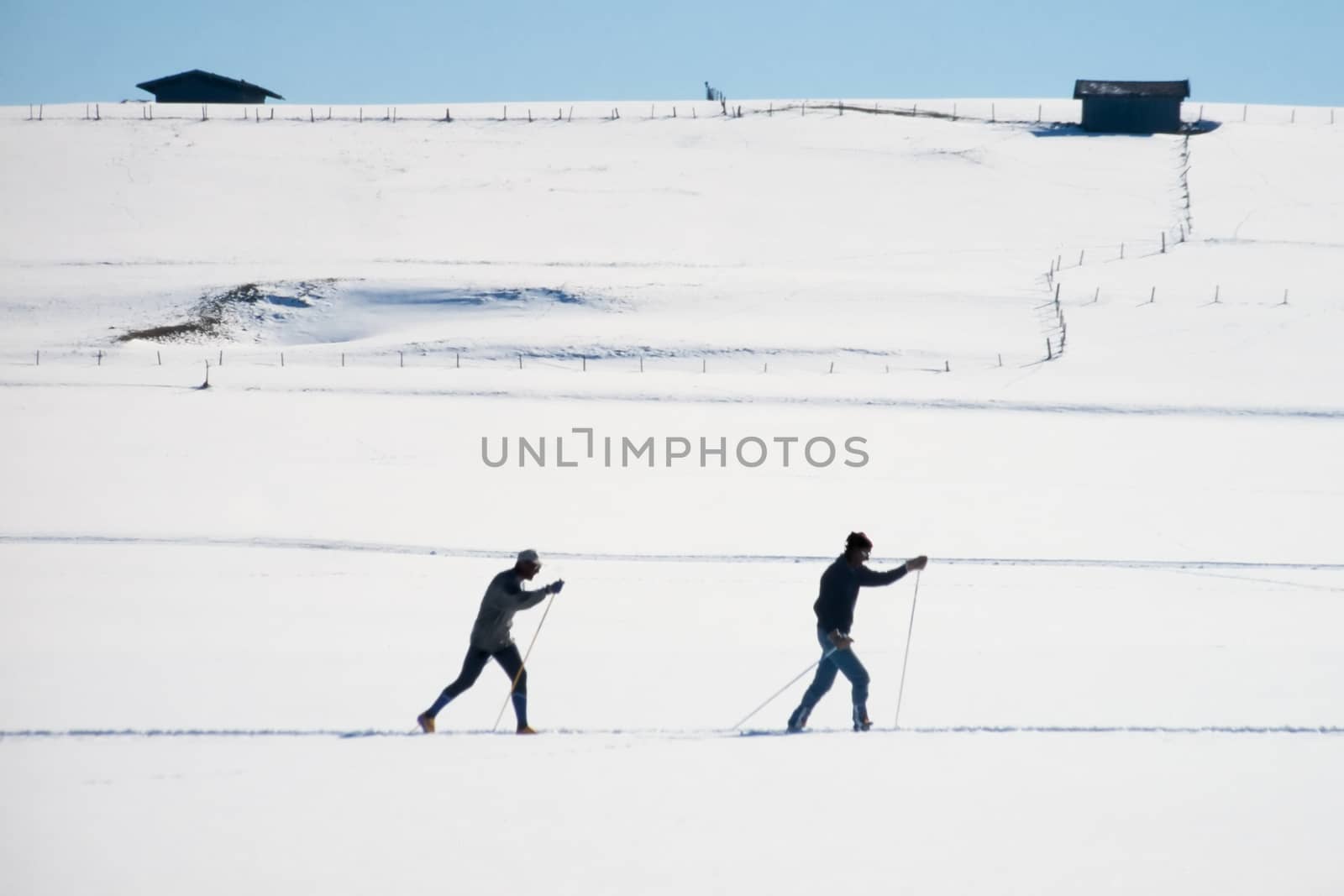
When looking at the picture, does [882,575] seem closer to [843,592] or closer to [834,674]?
[843,592]

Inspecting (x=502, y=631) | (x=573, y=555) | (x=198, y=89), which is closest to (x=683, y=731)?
(x=502, y=631)

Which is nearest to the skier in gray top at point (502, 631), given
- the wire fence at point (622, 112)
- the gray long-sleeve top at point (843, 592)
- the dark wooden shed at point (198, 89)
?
the gray long-sleeve top at point (843, 592)

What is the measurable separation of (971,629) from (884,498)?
7.94 metres

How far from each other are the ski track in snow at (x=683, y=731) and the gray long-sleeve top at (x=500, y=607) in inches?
25.8

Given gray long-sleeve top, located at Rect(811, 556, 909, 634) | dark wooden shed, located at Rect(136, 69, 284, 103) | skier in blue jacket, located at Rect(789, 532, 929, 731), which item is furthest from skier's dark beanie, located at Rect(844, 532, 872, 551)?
dark wooden shed, located at Rect(136, 69, 284, 103)

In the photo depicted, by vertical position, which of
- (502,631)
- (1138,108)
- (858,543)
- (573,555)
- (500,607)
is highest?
(1138,108)

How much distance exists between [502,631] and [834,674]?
2471 millimetres

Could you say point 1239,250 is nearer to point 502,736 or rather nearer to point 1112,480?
point 1112,480

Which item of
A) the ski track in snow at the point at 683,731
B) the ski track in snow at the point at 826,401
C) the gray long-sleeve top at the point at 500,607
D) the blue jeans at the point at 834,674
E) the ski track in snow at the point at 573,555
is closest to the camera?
the ski track in snow at the point at 683,731

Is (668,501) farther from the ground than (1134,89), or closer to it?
closer to it

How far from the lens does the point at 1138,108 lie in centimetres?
6041

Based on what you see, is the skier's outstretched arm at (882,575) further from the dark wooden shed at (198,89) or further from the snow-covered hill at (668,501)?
the dark wooden shed at (198,89)

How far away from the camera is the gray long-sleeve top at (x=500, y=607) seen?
8.90 meters

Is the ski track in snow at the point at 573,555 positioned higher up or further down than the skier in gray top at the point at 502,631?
further down
